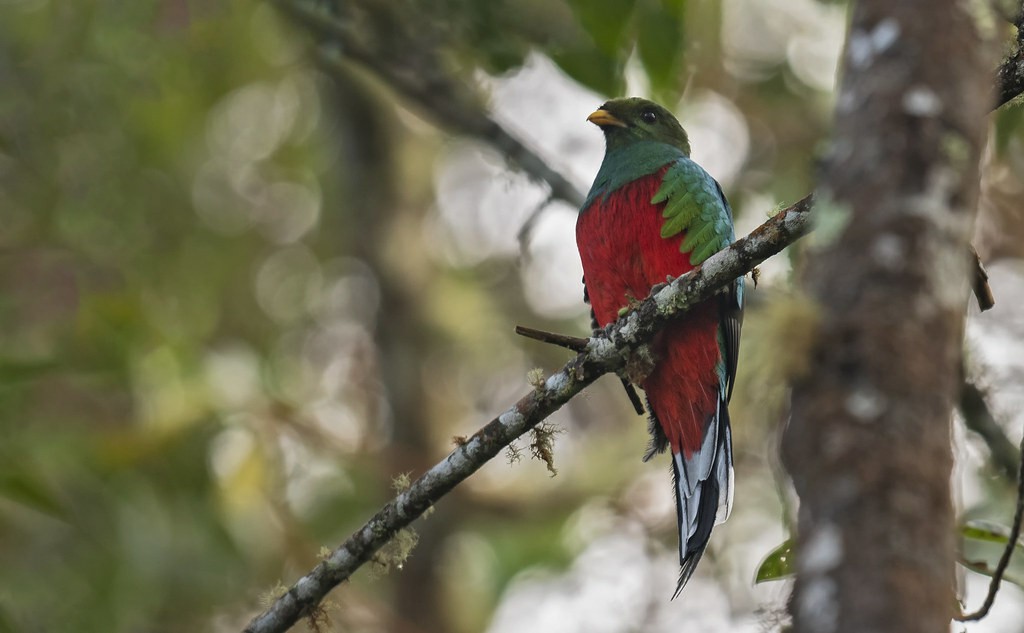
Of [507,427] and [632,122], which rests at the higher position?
[632,122]

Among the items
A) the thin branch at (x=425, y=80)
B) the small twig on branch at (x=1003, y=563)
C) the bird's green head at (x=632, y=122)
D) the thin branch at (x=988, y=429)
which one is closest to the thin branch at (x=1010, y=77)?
the small twig on branch at (x=1003, y=563)

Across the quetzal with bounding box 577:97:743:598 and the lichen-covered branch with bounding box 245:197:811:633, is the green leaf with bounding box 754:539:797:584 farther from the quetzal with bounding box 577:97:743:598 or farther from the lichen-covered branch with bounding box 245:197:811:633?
the quetzal with bounding box 577:97:743:598

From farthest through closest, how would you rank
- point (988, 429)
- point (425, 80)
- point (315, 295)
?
point (315, 295) → point (425, 80) → point (988, 429)

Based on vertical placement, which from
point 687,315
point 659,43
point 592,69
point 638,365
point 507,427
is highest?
point 592,69

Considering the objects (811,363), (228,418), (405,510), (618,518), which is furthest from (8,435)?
(618,518)

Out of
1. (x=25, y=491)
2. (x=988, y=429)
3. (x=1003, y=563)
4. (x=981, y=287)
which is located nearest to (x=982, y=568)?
(x=1003, y=563)

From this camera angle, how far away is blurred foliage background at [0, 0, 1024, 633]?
5164mm

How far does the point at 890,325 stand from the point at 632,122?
3.16 meters

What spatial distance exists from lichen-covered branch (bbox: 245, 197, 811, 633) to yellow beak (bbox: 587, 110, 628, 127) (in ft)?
5.53

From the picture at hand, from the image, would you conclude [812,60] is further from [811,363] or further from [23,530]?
[811,363]

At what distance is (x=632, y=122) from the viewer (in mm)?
4531

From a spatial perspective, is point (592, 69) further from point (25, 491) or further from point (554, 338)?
point (25, 491)

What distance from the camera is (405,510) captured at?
288 centimetres

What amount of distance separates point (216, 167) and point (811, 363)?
842cm
